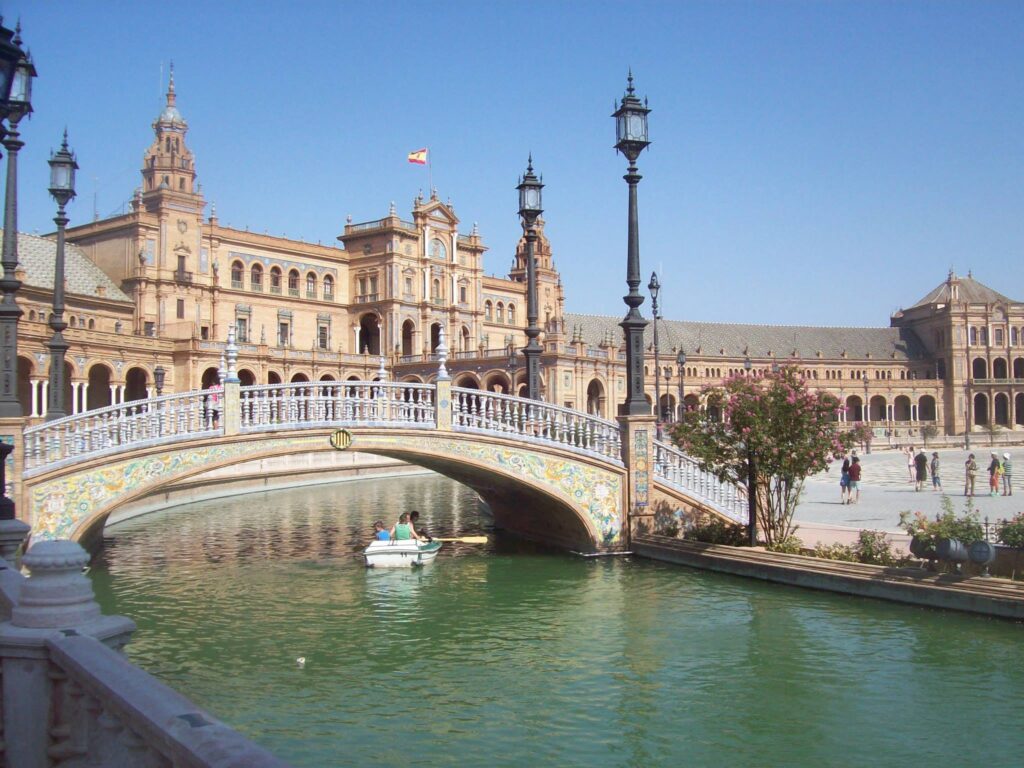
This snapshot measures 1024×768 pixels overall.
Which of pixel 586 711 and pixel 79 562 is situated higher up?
pixel 79 562

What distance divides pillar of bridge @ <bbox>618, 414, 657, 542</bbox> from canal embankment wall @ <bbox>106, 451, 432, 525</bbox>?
13.1m

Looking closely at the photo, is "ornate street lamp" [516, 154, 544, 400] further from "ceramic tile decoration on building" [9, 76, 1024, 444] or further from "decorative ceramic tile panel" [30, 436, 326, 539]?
"ceramic tile decoration on building" [9, 76, 1024, 444]

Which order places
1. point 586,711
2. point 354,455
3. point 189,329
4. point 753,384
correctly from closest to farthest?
point 586,711 < point 753,384 < point 354,455 < point 189,329

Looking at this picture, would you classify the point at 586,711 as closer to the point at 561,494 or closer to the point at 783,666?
the point at 783,666

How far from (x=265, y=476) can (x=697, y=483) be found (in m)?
23.8

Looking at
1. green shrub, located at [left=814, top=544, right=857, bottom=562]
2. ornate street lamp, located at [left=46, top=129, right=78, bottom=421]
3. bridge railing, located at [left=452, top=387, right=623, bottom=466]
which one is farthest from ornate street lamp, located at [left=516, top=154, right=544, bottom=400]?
ornate street lamp, located at [left=46, top=129, right=78, bottom=421]

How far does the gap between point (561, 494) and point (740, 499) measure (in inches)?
152

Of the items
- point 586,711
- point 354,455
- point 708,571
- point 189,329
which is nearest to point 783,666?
point 586,711

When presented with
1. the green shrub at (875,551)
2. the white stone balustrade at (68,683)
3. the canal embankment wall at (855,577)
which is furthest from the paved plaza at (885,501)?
the white stone balustrade at (68,683)

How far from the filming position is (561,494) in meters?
19.2

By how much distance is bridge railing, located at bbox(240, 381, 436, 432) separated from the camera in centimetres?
1791

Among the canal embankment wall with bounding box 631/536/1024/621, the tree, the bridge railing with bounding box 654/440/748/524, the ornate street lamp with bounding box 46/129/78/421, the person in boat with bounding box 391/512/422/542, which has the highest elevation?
the ornate street lamp with bounding box 46/129/78/421

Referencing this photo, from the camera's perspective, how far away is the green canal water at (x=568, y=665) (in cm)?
940

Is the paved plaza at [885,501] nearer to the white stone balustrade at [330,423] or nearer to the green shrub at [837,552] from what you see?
the green shrub at [837,552]
